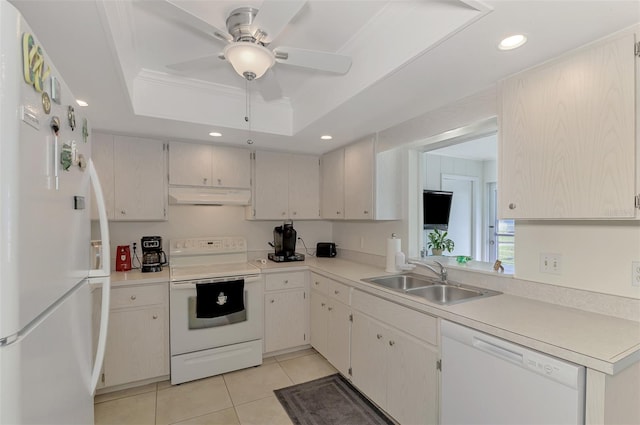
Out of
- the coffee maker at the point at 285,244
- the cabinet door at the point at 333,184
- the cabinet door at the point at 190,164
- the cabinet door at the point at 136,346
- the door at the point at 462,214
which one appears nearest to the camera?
the cabinet door at the point at 136,346

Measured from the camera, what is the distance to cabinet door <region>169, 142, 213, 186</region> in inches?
120

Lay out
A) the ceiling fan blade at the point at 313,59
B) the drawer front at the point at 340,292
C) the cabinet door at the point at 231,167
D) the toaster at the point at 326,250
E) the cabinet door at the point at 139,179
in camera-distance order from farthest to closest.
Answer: the toaster at the point at 326,250
the cabinet door at the point at 231,167
the cabinet door at the point at 139,179
the drawer front at the point at 340,292
the ceiling fan blade at the point at 313,59

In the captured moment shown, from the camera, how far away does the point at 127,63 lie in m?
1.99

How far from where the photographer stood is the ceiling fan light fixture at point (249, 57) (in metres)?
1.46

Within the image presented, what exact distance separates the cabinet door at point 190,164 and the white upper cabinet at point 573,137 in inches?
104

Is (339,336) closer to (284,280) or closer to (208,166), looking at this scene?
(284,280)

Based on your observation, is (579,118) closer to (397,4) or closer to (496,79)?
(496,79)

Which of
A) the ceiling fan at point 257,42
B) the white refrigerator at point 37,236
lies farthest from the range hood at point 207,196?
the white refrigerator at point 37,236

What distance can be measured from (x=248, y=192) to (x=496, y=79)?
2484 millimetres

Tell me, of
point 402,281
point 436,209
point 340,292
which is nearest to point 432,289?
point 402,281

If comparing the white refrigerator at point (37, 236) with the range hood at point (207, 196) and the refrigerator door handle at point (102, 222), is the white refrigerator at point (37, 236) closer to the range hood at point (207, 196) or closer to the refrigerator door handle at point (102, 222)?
the refrigerator door handle at point (102, 222)

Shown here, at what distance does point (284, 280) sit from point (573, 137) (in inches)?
101

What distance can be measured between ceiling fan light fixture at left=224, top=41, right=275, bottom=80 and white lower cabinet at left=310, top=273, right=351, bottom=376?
1.81 metres

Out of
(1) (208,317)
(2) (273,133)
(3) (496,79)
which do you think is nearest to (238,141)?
(2) (273,133)
